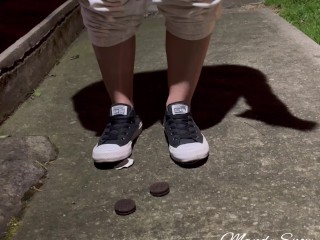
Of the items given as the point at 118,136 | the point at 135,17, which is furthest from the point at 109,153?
the point at 135,17

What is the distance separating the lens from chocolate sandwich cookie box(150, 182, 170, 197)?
4.76 ft

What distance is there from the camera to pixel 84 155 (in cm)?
174

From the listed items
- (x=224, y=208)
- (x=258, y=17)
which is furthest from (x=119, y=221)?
(x=258, y=17)

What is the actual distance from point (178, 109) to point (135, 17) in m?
0.35

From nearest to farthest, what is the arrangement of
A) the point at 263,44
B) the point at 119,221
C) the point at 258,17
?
the point at 119,221
the point at 263,44
the point at 258,17

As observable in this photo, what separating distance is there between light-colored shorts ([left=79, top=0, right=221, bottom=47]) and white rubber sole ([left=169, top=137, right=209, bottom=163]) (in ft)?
1.21

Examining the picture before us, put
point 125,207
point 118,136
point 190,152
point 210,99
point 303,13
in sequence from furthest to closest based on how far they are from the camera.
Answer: point 303,13 < point 210,99 < point 118,136 < point 190,152 < point 125,207

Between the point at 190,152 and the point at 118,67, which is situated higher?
the point at 118,67

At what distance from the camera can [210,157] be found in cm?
164

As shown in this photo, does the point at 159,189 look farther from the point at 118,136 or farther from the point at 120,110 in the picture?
the point at 120,110

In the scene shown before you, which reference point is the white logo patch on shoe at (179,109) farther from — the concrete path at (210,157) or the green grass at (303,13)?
the green grass at (303,13)

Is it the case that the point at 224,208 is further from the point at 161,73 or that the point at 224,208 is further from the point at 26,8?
the point at 26,8

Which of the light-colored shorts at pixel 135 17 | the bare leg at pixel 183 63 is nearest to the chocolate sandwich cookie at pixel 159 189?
the bare leg at pixel 183 63

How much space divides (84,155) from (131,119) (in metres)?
0.21
